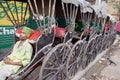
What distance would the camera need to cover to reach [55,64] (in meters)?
5.23

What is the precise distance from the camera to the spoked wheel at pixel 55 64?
15.6 feet

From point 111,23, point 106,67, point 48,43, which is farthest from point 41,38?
point 111,23

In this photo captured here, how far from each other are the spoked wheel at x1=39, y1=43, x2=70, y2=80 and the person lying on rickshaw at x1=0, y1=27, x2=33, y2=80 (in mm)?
377

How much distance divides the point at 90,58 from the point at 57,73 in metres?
2.80

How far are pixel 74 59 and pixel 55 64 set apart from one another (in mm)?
1300

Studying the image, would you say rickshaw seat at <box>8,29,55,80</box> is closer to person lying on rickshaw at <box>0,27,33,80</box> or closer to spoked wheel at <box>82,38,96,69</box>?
person lying on rickshaw at <box>0,27,33,80</box>

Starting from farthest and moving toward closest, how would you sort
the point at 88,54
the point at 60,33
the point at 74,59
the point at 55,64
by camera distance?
the point at 88,54
the point at 74,59
the point at 60,33
the point at 55,64

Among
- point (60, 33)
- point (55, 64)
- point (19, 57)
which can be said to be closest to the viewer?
point (19, 57)

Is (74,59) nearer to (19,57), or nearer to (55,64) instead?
(55,64)

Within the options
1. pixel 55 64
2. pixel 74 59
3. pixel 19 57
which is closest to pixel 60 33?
pixel 74 59

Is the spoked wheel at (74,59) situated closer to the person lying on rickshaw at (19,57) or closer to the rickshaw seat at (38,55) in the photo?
the rickshaw seat at (38,55)

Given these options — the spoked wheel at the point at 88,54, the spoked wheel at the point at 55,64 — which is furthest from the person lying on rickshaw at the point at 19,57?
the spoked wheel at the point at 88,54

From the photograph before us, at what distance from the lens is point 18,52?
494 centimetres

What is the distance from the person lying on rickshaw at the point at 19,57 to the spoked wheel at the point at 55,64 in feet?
1.24
